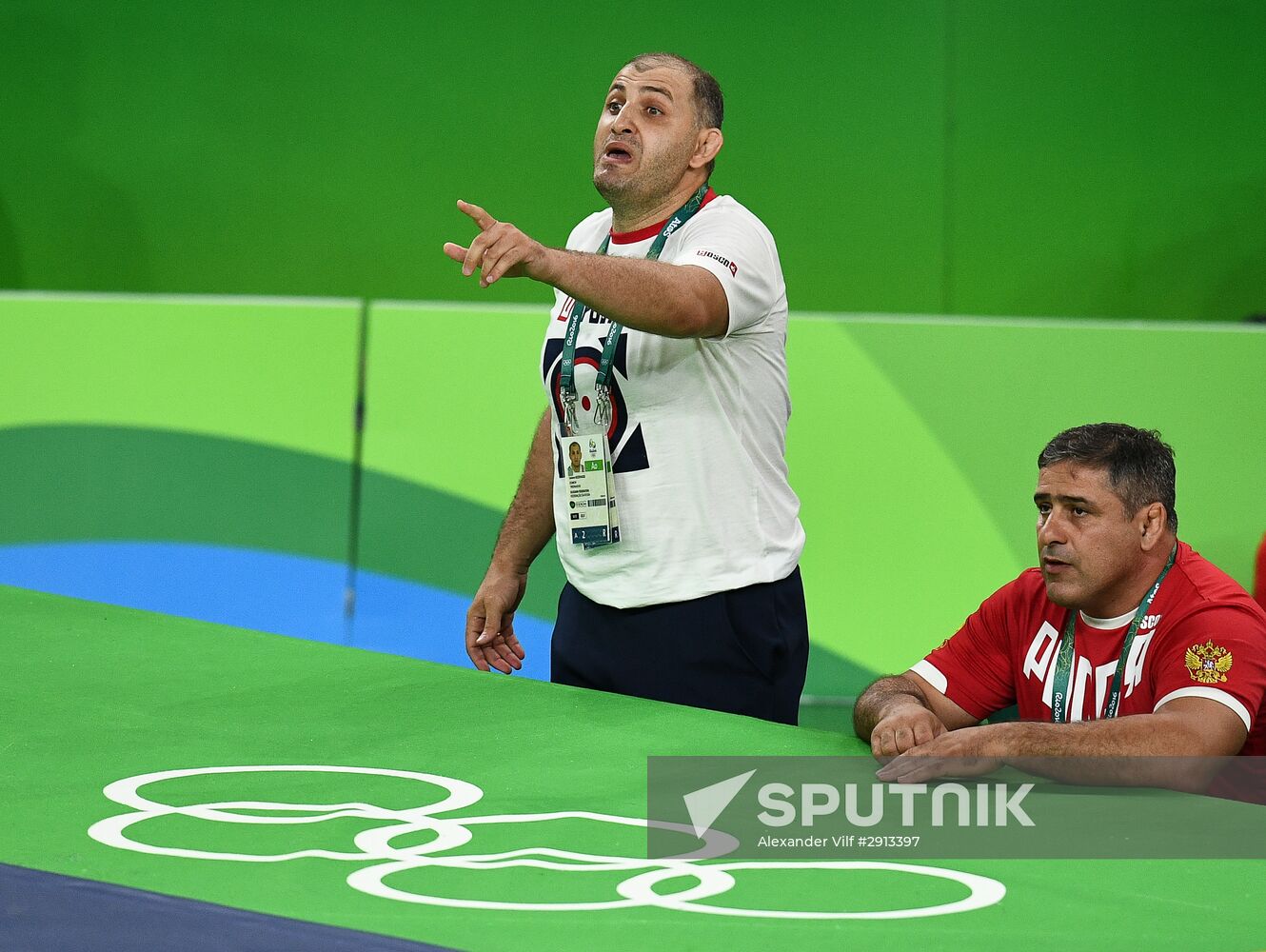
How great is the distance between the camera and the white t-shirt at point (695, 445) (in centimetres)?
244

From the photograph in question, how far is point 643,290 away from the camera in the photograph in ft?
7.18

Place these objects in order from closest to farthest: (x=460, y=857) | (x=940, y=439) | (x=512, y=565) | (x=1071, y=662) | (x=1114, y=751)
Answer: (x=460, y=857), (x=1114, y=751), (x=1071, y=662), (x=512, y=565), (x=940, y=439)

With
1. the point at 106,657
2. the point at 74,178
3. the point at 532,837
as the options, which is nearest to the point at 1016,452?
the point at 106,657

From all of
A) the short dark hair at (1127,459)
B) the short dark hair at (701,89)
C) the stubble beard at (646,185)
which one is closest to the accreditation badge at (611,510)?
the stubble beard at (646,185)

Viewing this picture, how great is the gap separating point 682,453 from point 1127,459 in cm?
62

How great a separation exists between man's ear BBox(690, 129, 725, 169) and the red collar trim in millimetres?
50

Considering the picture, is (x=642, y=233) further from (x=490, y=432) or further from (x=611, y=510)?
(x=490, y=432)

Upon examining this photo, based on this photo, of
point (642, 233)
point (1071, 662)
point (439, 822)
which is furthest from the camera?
point (642, 233)

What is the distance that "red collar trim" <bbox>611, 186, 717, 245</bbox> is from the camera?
2.57 meters

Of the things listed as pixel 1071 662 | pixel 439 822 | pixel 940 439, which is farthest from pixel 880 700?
pixel 940 439

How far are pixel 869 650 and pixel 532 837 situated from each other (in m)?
2.93

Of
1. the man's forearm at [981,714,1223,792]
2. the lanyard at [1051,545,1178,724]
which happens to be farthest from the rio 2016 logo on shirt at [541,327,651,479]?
the man's forearm at [981,714,1223,792]

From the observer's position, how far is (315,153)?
5.90m

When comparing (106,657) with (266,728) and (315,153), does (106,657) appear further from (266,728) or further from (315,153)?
(315,153)
